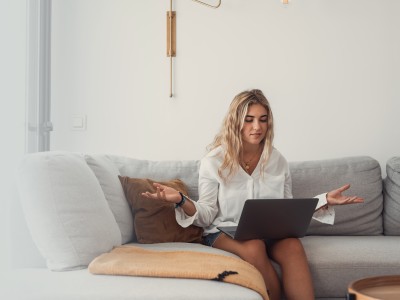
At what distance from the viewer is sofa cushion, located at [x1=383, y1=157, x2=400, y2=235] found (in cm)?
296

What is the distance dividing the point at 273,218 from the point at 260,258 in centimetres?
17

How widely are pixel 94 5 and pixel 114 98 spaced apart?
548 millimetres

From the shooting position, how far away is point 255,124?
8.86ft

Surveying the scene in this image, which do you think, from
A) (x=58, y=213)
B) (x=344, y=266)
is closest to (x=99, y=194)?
(x=58, y=213)

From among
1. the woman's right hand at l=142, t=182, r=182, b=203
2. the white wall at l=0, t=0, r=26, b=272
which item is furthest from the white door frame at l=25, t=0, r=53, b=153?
the woman's right hand at l=142, t=182, r=182, b=203

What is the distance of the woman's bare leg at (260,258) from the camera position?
2.30m

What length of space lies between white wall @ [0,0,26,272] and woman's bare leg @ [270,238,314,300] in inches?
41.5

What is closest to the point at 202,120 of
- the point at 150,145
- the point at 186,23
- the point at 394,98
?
the point at 150,145

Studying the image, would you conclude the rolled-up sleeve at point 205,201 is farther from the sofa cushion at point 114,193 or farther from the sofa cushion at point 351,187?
the sofa cushion at point 351,187

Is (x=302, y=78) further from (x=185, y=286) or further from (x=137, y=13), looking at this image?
(x=185, y=286)

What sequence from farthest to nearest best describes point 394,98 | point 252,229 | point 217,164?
point 394,98
point 217,164
point 252,229

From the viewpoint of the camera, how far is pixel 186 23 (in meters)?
3.35

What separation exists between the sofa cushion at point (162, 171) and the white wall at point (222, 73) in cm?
38

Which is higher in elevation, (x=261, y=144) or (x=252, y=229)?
(x=261, y=144)
